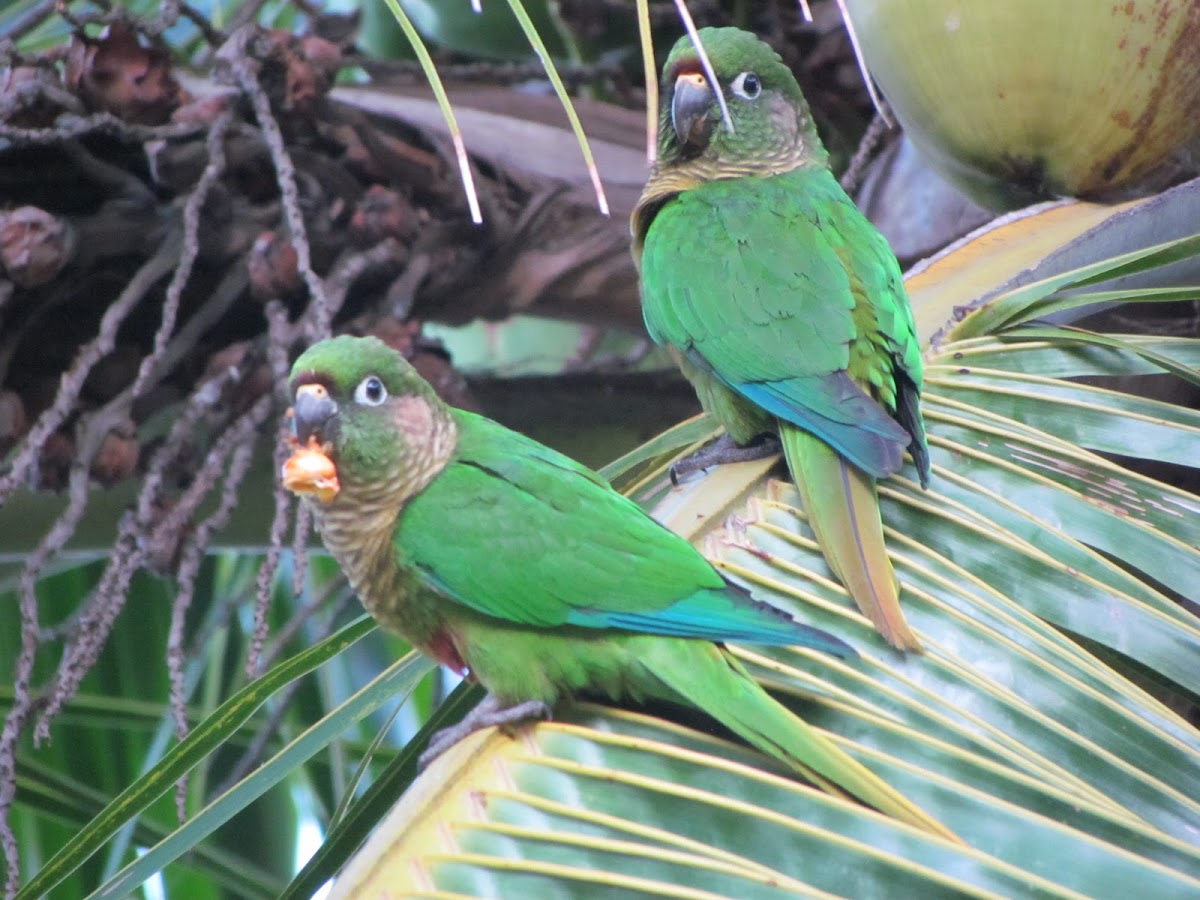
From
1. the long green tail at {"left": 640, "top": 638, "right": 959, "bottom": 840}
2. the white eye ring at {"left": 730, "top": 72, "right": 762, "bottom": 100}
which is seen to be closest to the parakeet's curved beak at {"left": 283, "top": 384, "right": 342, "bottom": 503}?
the long green tail at {"left": 640, "top": 638, "right": 959, "bottom": 840}

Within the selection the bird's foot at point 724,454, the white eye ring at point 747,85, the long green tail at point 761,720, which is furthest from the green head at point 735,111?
the long green tail at point 761,720

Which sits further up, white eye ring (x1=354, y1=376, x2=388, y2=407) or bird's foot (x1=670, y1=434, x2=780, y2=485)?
white eye ring (x1=354, y1=376, x2=388, y2=407)

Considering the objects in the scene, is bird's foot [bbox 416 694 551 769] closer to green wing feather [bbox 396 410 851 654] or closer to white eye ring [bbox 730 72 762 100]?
green wing feather [bbox 396 410 851 654]

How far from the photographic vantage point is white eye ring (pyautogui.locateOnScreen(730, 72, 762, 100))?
188cm

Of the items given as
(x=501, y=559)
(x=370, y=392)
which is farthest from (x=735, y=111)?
(x=501, y=559)

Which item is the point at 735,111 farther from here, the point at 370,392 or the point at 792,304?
the point at 370,392

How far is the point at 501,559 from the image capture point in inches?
47.6

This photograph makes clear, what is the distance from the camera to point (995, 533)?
1.17m

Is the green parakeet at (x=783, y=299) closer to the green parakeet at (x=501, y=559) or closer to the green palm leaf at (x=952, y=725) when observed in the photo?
the green palm leaf at (x=952, y=725)

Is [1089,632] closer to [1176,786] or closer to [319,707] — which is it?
[1176,786]

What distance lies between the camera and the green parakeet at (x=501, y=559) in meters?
1.09

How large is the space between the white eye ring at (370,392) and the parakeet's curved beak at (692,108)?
0.72 m

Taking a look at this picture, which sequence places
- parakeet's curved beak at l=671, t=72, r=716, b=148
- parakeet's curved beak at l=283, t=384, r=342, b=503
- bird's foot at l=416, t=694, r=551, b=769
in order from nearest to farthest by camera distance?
bird's foot at l=416, t=694, r=551, b=769
parakeet's curved beak at l=283, t=384, r=342, b=503
parakeet's curved beak at l=671, t=72, r=716, b=148

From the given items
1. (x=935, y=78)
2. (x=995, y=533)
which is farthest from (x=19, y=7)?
(x=995, y=533)
